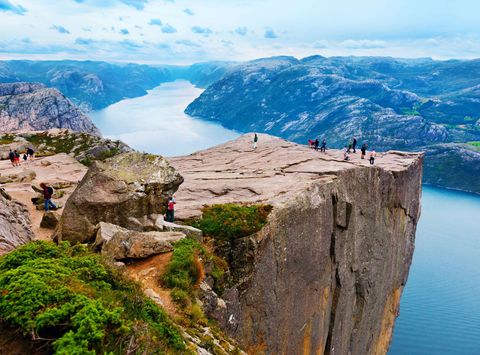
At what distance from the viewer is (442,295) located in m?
83.8

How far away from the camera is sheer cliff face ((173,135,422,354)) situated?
2234cm

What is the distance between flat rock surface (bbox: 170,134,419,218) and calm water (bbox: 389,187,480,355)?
40008 mm

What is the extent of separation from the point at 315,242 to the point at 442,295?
73.1 metres

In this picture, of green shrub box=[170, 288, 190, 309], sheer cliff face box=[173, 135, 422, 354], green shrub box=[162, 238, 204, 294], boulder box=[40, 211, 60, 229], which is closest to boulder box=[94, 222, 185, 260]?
green shrub box=[162, 238, 204, 294]

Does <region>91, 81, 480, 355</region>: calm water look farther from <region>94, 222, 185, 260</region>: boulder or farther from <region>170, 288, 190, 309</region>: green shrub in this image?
<region>170, 288, 190, 309</region>: green shrub

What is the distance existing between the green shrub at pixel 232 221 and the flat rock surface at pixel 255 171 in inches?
41.7

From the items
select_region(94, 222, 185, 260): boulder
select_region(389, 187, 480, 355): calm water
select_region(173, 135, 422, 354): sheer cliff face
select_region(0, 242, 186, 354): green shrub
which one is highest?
select_region(0, 242, 186, 354): green shrub

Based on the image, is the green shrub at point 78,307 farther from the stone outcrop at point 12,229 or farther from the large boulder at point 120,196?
the large boulder at point 120,196

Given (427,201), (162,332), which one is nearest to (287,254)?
(162,332)

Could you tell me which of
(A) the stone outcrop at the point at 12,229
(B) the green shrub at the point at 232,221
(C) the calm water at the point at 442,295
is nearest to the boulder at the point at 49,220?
(A) the stone outcrop at the point at 12,229

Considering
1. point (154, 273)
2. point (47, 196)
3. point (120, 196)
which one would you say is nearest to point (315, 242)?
point (154, 273)

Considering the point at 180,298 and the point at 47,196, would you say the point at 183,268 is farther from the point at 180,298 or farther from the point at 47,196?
the point at 47,196

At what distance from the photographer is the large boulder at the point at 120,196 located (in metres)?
19.1

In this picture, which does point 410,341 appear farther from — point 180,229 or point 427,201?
point 427,201
